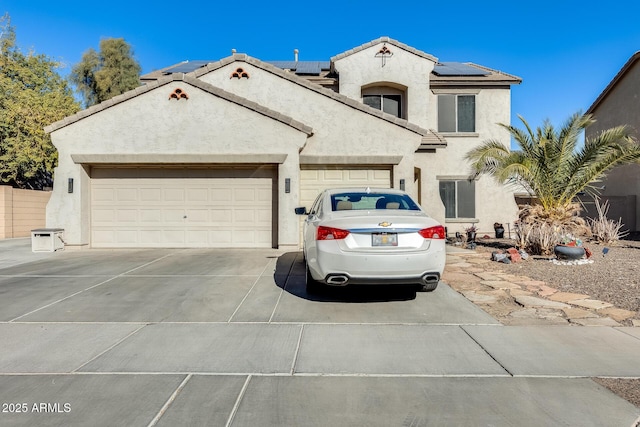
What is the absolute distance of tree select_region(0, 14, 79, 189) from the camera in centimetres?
2012

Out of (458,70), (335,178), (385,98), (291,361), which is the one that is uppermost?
(458,70)

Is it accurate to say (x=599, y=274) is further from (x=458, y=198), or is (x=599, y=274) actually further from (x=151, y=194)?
(x=151, y=194)

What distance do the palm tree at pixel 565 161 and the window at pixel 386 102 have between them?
18.8 ft

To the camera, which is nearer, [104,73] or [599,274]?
[599,274]

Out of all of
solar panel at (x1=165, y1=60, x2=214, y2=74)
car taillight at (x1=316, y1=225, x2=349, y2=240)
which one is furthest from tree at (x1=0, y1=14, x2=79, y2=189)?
car taillight at (x1=316, y1=225, x2=349, y2=240)

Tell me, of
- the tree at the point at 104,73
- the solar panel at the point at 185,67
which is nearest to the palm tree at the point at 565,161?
the solar panel at the point at 185,67

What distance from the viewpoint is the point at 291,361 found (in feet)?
13.1

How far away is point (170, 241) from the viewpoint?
11.9m

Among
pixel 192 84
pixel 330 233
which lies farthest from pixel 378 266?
pixel 192 84

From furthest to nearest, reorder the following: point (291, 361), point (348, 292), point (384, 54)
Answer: point (384, 54) → point (348, 292) → point (291, 361)

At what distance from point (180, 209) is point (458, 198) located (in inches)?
407

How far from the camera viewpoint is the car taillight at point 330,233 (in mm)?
5418

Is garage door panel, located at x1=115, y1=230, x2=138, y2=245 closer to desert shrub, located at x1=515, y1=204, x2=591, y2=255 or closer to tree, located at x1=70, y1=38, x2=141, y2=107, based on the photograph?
desert shrub, located at x1=515, y1=204, x2=591, y2=255

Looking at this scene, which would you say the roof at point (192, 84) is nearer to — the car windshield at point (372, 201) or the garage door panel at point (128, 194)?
the garage door panel at point (128, 194)
